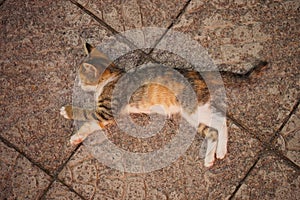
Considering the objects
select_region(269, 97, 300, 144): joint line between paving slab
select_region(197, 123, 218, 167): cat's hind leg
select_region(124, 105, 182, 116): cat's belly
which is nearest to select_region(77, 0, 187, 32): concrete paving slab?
select_region(124, 105, 182, 116): cat's belly

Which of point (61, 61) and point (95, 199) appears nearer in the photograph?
point (95, 199)

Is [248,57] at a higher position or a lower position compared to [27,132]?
higher

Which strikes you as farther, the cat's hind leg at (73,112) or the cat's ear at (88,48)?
the cat's hind leg at (73,112)

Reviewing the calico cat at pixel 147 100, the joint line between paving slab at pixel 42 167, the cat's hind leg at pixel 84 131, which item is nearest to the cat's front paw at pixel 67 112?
the calico cat at pixel 147 100

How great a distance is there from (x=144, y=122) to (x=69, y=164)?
0.79 m

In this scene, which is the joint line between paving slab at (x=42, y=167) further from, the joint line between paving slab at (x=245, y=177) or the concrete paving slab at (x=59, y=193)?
the joint line between paving slab at (x=245, y=177)

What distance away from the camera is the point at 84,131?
3.33 m

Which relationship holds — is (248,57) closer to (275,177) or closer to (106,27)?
(275,177)

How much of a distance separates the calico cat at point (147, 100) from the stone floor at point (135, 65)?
0.13 m

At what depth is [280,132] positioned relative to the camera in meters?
3.36

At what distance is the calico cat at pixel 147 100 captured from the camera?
296 cm

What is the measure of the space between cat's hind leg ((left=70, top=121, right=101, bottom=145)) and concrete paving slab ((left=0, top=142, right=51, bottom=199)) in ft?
1.36

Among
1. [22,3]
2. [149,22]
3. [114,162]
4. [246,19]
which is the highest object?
[246,19]

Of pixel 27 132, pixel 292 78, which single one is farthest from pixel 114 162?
pixel 292 78
